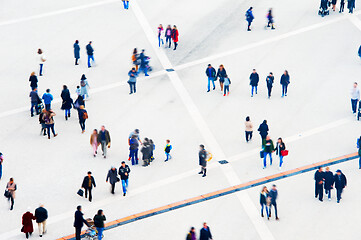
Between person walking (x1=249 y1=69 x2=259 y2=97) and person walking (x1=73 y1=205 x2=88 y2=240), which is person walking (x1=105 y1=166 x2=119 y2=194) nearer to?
person walking (x1=73 y1=205 x2=88 y2=240)

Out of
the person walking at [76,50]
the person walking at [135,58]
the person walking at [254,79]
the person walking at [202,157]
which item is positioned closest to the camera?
the person walking at [202,157]

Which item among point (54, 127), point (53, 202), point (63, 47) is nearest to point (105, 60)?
point (63, 47)

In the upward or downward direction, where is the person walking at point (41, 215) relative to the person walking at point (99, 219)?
upward

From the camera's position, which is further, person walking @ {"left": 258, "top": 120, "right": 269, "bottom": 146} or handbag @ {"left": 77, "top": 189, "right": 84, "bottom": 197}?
person walking @ {"left": 258, "top": 120, "right": 269, "bottom": 146}

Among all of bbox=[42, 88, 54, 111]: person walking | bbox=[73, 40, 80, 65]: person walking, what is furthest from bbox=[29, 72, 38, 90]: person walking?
bbox=[73, 40, 80, 65]: person walking

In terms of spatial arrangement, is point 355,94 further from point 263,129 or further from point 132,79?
point 132,79

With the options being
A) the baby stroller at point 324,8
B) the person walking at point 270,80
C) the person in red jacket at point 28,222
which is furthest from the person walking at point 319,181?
the baby stroller at point 324,8

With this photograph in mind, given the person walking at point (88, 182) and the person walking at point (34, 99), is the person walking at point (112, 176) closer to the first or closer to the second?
the person walking at point (88, 182)
